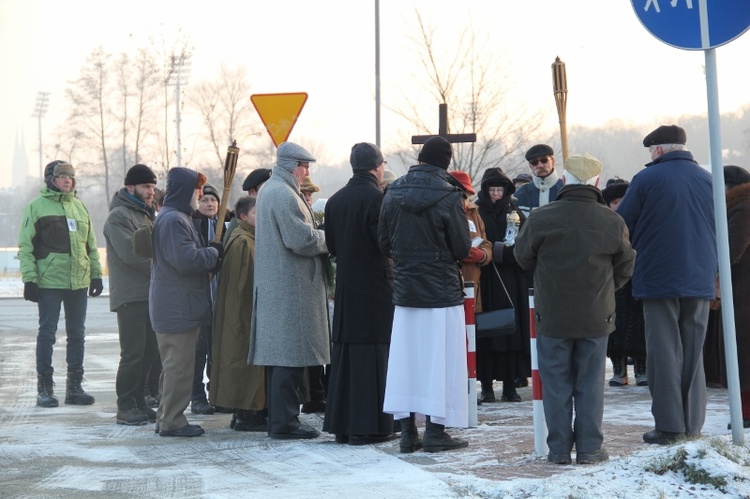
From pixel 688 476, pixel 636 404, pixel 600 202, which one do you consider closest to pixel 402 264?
pixel 600 202

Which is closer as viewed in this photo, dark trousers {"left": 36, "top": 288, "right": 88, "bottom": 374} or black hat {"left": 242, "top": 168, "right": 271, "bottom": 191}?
black hat {"left": 242, "top": 168, "right": 271, "bottom": 191}

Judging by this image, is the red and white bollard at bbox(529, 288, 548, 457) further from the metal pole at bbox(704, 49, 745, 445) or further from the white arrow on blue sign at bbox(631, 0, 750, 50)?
the white arrow on blue sign at bbox(631, 0, 750, 50)

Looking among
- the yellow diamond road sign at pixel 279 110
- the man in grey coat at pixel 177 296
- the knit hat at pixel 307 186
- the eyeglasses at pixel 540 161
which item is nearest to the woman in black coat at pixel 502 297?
the eyeglasses at pixel 540 161

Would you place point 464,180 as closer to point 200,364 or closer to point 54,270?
point 200,364

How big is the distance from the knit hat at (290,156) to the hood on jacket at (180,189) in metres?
0.75

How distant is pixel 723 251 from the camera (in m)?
7.17

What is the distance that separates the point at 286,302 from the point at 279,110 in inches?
Result: 99.5

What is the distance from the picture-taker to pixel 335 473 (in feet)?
23.9

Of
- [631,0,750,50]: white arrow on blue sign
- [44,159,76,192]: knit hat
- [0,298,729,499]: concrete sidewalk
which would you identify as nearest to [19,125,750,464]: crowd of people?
[0,298,729,499]: concrete sidewalk

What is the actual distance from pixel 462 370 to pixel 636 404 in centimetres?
280

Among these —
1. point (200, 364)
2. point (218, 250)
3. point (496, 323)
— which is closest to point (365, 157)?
point (218, 250)

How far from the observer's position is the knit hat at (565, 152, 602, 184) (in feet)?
24.7

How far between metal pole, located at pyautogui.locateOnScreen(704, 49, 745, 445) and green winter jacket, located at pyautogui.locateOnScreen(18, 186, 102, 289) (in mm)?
6630

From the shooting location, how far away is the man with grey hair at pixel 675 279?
26.0 ft
